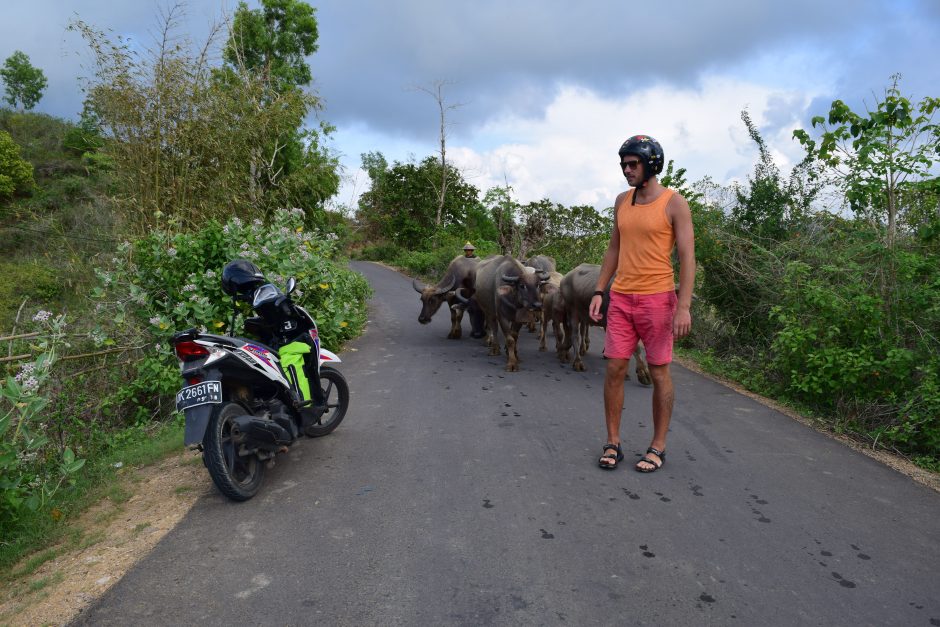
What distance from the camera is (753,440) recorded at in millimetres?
4996

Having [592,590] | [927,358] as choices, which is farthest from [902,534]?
[927,358]

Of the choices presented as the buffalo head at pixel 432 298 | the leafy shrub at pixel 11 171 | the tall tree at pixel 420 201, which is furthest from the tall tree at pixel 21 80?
the buffalo head at pixel 432 298

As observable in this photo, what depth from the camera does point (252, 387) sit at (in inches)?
164

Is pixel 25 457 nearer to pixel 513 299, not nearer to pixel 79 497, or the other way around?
pixel 79 497

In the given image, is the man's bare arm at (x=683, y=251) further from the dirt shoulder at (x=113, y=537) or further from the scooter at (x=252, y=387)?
the scooter at (x=252, y=387)

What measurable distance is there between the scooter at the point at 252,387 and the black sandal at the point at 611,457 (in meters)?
2.20

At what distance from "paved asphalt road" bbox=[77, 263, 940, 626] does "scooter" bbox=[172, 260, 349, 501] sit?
25cm

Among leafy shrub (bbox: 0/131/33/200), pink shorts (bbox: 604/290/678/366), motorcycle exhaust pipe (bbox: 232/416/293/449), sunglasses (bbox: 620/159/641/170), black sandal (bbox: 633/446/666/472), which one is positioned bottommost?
black sandal (bbox: 633/446/666/472)

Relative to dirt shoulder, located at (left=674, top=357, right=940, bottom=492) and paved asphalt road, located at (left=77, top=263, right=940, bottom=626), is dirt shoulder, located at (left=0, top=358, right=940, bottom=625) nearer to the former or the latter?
dirt shoulder, located at (left=674, top=357, right=940, bottom=492)

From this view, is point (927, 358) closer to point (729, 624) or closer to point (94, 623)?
point (729, 624)

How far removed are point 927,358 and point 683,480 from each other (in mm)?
2893

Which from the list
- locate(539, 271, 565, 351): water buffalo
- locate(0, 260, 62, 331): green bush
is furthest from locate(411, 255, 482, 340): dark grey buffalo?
locate(0, 260, 62, 331): green bush

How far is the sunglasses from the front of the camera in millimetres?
3830

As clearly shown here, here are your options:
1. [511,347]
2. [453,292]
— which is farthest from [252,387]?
[453,292]
